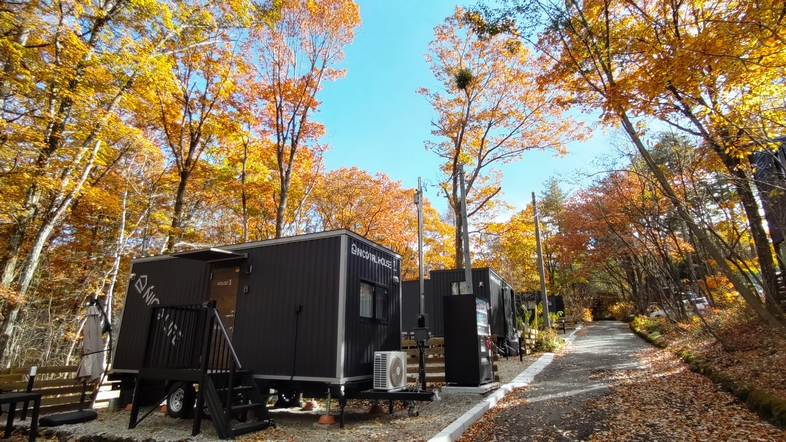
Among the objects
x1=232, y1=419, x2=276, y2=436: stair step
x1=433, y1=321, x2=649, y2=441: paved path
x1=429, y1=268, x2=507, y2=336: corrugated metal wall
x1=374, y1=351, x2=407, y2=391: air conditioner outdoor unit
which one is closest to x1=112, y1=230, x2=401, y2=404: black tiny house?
x1=374, y1=351, x2=407, y2=391: air conditioner outdoor unit

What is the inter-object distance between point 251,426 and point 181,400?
2.07m

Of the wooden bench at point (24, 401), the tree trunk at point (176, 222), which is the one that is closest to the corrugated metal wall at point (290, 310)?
the wooden bench at point (24, 401)

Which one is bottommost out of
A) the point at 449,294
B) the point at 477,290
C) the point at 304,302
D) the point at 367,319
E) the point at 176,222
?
the point at 367,319

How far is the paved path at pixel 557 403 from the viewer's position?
4950mm

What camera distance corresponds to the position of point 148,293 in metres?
8.82

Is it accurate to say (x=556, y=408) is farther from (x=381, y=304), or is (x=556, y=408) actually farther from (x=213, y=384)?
(x=213, y=384)

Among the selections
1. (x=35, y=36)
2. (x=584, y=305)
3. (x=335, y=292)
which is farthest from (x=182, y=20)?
(x=584, y=305)

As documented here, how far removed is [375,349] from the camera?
7016 mm

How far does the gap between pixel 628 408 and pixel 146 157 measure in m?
17.2

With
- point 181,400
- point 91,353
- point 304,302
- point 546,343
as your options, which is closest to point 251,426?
point 304,302

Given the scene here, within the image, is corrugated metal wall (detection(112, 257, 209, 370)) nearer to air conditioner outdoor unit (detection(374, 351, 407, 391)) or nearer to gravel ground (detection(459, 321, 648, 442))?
air conditioner outdoor unit (detection(374, 351, 407, 391))

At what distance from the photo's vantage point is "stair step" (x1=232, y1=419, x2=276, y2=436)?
5254 millimetres

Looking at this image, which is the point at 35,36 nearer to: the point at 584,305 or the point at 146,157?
the point at 146,157

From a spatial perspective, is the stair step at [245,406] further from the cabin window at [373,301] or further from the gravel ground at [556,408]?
the gravel ground at [556,408]
